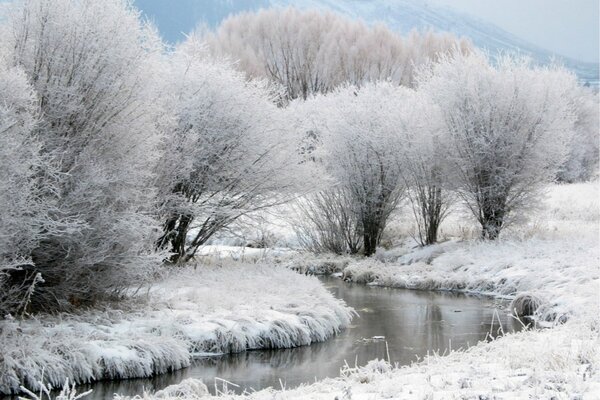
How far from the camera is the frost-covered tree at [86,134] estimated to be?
532 inches

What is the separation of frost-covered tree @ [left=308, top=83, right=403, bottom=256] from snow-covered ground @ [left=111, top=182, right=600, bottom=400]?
1.51 metres

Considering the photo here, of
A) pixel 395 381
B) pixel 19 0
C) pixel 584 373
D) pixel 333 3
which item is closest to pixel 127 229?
pixel 19 0

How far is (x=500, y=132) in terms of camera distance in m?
25.6

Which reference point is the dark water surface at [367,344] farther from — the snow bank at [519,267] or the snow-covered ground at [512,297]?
the snow-covered ground at [512,297]

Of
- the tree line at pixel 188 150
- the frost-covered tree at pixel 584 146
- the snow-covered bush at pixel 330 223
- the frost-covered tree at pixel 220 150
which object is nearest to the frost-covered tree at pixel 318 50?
the frost-covered tree at pixel 584 146

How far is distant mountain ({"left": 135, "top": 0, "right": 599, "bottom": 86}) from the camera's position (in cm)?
12450

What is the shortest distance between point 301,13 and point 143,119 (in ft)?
155

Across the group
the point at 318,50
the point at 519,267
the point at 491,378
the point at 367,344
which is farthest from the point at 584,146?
the point at 491,378

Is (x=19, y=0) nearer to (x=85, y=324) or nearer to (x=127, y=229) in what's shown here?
(x=127, y=229)

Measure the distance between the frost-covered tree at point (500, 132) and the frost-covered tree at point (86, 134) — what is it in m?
13.8

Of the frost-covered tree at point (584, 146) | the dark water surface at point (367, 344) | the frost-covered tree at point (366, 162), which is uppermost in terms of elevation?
the frost-covered tree at point (584, 146)

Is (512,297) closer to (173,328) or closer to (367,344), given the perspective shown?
(367,344)

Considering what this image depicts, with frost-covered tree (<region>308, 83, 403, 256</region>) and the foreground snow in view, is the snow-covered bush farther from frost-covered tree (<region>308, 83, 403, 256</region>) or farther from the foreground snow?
the foreground snow

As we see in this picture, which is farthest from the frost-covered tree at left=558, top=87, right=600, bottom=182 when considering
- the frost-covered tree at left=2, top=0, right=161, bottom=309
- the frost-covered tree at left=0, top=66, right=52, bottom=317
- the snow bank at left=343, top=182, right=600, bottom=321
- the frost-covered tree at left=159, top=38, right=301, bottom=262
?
the frost-covered tree at left=0, top=66, right=52, bottom=317
